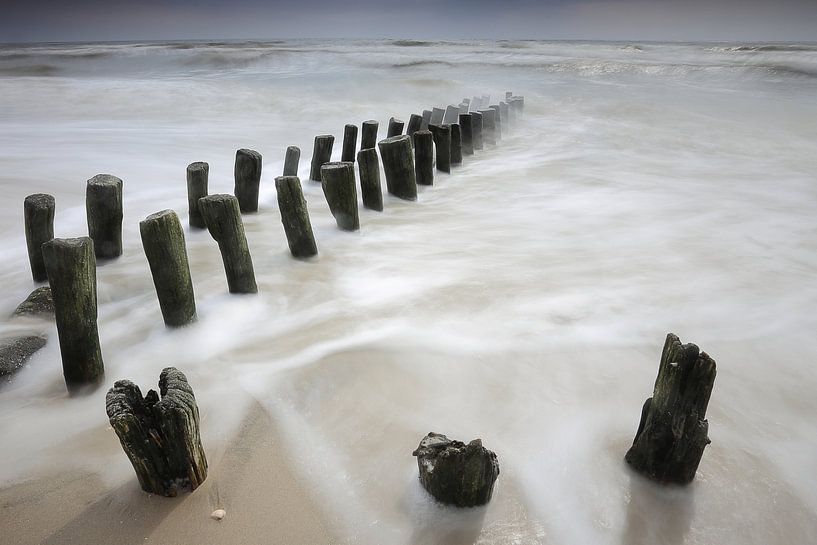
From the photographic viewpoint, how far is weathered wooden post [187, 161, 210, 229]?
181 inches

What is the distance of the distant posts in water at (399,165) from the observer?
18.8 ft

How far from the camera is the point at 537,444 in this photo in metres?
2.33

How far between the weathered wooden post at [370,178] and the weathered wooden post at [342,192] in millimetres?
511

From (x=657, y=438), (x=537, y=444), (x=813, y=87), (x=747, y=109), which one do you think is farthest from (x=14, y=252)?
(x=813, y=87)

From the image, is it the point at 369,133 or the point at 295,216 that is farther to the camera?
the point at 369,133

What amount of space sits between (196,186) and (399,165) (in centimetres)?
211

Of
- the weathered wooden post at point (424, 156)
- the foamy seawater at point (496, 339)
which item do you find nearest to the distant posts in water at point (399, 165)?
the foamy seawater at point (496, 339)

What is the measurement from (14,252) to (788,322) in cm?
557

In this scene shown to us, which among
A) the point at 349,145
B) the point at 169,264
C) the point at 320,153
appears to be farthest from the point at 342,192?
the point at 349,145

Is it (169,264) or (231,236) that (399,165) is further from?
(169,264)

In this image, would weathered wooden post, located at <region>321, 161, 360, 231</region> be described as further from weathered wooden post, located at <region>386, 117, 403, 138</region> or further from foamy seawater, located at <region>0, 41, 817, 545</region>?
weathered wooden post, located at <region>386, 117, 403, 138</region>

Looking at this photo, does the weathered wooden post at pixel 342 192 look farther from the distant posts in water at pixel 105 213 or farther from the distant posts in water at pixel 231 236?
the distant posts in water at pixel 105 213

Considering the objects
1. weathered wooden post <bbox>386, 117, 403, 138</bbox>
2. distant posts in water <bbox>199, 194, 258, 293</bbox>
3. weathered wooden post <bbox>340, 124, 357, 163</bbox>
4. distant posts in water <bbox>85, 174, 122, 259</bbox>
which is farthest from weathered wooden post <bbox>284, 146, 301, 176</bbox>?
distant posts in water <bbox>199, 194, 258, 293</bbox>

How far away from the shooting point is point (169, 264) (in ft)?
9.53
